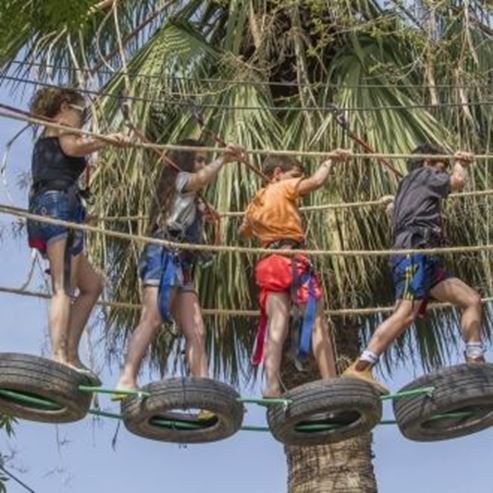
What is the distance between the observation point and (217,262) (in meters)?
10.1

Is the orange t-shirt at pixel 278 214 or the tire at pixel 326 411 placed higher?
the orange t-shirt at pixel 278 214

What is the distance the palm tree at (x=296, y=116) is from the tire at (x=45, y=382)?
80.9 inches

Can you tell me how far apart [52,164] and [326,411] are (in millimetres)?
1622

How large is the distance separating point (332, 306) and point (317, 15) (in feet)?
5.35

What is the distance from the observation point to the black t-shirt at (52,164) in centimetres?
798

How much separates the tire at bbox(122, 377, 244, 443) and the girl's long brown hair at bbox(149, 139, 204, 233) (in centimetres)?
84

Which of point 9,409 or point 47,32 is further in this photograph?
point 47,32

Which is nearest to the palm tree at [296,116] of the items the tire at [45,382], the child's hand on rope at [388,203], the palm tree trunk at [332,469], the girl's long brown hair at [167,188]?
the palm tree trunk at [332,469]

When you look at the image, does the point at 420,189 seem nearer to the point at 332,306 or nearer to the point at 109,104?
the point at 332,306

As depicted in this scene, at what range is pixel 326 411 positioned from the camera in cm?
789

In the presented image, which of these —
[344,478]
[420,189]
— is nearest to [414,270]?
[420,189]

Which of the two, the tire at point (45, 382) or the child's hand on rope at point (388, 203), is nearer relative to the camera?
the tire at point (45, 382)

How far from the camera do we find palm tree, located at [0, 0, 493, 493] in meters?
9.83

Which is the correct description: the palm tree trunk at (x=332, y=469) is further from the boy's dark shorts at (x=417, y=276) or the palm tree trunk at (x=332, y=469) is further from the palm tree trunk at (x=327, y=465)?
the boy's dark shorts at (x=417, y=276)
